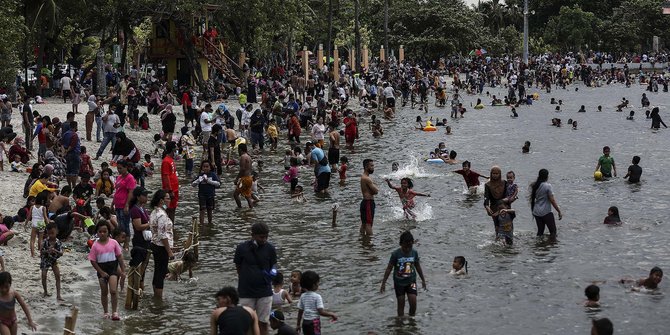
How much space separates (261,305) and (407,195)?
10.6 metres

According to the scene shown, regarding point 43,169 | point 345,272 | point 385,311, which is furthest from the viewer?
point 43,169

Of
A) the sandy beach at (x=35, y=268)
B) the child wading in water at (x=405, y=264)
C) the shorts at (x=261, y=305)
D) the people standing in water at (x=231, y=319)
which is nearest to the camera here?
the people standing in water at (x=231, y=319)

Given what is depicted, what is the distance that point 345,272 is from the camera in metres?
18.7

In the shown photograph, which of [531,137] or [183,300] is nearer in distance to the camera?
[183,300]

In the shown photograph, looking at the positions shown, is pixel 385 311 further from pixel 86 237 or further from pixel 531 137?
pixel 531 137

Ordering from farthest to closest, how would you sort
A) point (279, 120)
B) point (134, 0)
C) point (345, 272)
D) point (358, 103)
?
point (358, 103)
point (134, 0)
point (279, 120)
point (345, 272)

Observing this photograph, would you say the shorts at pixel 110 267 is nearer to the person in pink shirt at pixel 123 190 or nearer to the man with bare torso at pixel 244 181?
the person in pink shirt at pixel 123 190

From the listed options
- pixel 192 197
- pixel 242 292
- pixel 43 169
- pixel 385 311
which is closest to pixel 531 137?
pixel 192 197

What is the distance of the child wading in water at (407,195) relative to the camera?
2250 centimetres

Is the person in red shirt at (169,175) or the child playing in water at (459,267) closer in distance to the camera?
the child playing in water at (459,267)

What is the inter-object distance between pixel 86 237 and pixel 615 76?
7471cm

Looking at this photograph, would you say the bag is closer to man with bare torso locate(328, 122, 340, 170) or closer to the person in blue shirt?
the person in blue shirt

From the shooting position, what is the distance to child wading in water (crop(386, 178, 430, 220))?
2250 centimetres

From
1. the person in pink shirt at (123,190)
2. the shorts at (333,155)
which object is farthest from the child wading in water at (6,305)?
the shorts at (333,155)
